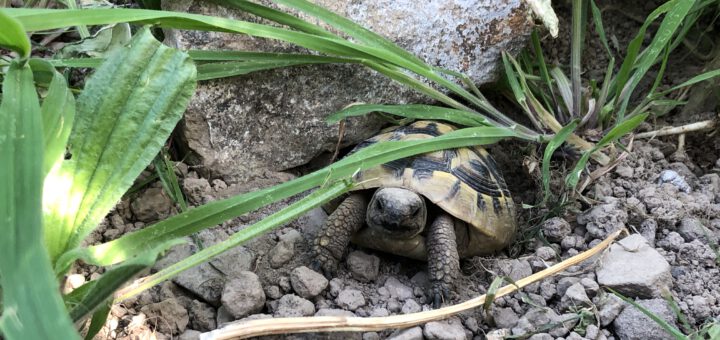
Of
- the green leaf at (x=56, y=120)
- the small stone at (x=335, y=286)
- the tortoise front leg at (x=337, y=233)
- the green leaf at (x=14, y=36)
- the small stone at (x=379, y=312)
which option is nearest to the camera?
the green leaf at (x=14, y=36)

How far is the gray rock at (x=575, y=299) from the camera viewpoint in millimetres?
1944

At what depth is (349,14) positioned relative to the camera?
2383mm

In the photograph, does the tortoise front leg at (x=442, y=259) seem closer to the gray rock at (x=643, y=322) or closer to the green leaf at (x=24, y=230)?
the gray rock at (x=643, y=322)

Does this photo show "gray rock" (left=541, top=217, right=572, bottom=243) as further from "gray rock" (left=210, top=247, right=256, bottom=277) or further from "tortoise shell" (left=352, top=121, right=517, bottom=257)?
"gray rock" (left=210, top=247, right=256, bottom=277)

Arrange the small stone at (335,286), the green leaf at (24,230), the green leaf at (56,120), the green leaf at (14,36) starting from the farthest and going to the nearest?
the small stone at (335,286) → the green leaf at (56,120) → the green leaf at (14,36) → the green leaf at (24,230)

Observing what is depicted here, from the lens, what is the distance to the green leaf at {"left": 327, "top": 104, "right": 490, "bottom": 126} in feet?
7.68

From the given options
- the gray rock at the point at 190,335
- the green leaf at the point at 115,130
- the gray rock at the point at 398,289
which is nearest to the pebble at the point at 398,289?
the gray rock at the point at 398,289

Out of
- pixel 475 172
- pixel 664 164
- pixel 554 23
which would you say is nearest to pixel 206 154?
pixel 475 172

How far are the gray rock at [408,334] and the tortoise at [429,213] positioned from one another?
0.30m

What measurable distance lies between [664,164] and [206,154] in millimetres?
1754

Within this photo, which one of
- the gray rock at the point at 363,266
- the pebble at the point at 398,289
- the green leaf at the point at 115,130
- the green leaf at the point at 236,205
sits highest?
the green leaf at the point at 115,130

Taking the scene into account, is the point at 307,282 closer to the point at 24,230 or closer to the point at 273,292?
the point at 273,292

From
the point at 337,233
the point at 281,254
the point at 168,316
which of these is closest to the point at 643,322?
the point at 337,233

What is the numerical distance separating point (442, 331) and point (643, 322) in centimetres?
55
